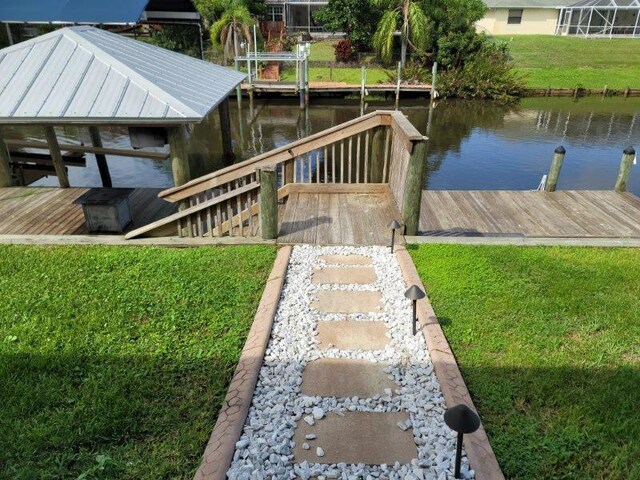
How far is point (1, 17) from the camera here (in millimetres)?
15914

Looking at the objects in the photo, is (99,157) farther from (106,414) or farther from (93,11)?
(106,414)

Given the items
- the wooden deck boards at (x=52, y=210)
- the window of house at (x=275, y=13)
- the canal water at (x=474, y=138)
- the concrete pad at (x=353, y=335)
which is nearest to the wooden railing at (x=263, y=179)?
the wooden deck boards at (x=52, y=210)

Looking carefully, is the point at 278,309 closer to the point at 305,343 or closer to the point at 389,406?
the point at 305,343

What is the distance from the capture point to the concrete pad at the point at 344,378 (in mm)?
3852

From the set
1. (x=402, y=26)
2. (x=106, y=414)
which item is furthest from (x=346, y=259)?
(x=402, y=26)

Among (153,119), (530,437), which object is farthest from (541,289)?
A: (153,119)

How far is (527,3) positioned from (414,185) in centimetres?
4322

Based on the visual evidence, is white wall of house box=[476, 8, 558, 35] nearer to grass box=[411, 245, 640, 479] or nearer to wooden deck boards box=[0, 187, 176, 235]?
wooden deck boards box=[0, 187, 176, 235]

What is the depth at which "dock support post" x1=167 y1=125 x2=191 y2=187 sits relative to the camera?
712 cm

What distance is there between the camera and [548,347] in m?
4.32

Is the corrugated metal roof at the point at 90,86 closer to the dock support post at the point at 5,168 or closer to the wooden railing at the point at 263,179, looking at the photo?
the wooden railing at the point at 263,179

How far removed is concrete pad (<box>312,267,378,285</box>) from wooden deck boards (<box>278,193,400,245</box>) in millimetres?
702

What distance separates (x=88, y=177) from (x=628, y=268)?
48.1 feet

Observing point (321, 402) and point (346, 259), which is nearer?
point (321, 402)
